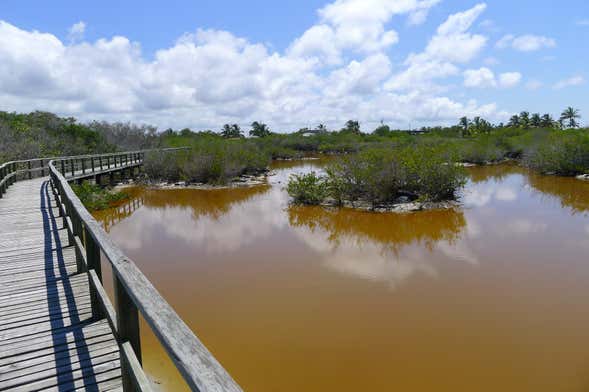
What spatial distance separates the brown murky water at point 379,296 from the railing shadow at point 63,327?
5.75ft

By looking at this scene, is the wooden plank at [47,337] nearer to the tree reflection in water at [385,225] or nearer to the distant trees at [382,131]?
the tree reflection in water at [385,225]

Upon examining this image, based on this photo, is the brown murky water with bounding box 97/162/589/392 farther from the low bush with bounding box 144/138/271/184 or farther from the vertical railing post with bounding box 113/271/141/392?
the low bush with bounding box 144/138/271/184

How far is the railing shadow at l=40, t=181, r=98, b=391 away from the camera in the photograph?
308cm

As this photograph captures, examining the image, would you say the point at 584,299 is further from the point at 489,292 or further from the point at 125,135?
the point at 125,135

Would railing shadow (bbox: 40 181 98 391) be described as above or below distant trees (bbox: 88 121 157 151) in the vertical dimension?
below

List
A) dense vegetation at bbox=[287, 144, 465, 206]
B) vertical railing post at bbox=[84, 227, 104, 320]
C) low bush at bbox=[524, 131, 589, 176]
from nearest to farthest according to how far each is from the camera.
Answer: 1. vertical railing post at bbox=[84, 227, 104, 320]
2. dense vegetation at bbox=[287, 144, 465, 206]
3. low bush at bbox=[524, 131, 589, 176]

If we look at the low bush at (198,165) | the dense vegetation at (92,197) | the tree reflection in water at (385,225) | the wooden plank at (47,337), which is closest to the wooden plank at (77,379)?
the wooden plank at (47,337)

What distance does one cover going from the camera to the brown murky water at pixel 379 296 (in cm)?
573

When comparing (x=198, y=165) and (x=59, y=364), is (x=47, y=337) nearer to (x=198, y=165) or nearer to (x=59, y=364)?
(x=59, y=364)

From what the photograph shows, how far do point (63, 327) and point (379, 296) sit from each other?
5593 millimetres

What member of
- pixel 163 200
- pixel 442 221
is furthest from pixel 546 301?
pixel 163 200

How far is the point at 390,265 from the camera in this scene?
392 inches

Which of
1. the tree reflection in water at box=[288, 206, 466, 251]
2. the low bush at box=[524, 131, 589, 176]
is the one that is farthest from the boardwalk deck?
the low bush at box=[524, 131, 589, 176]

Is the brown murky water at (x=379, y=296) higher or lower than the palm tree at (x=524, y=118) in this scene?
lower
